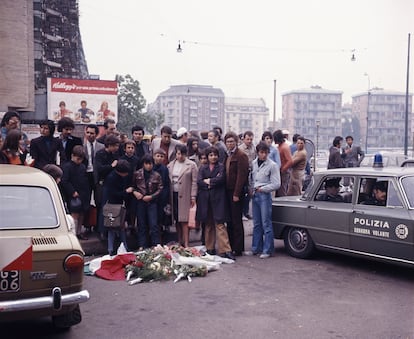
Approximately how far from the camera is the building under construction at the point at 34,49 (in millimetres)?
27781

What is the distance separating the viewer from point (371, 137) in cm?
10350

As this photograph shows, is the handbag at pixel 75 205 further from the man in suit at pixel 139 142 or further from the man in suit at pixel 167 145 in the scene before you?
the man in suit at pixel 167 145

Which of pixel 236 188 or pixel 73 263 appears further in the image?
pixel 236 188

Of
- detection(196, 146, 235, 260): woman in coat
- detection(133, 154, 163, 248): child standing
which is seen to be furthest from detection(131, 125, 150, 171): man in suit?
detection(196, 146, 235, 260): woman in coat

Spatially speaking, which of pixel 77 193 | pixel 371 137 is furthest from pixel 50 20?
pixel 371 137

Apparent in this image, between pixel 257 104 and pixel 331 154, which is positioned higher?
pixel 257 104

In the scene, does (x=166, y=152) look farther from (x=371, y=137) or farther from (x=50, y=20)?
(x=371, y=137)

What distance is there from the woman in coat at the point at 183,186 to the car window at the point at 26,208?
357 cm

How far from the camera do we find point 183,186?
8477 millimetres

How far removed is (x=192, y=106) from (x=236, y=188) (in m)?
114

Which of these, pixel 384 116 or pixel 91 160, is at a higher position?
pixel 384 116

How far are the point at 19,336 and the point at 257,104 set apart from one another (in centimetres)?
13861

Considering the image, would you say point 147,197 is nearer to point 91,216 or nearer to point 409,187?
point 91,216

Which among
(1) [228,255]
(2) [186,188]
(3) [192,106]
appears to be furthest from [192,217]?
(3) [192,106]
